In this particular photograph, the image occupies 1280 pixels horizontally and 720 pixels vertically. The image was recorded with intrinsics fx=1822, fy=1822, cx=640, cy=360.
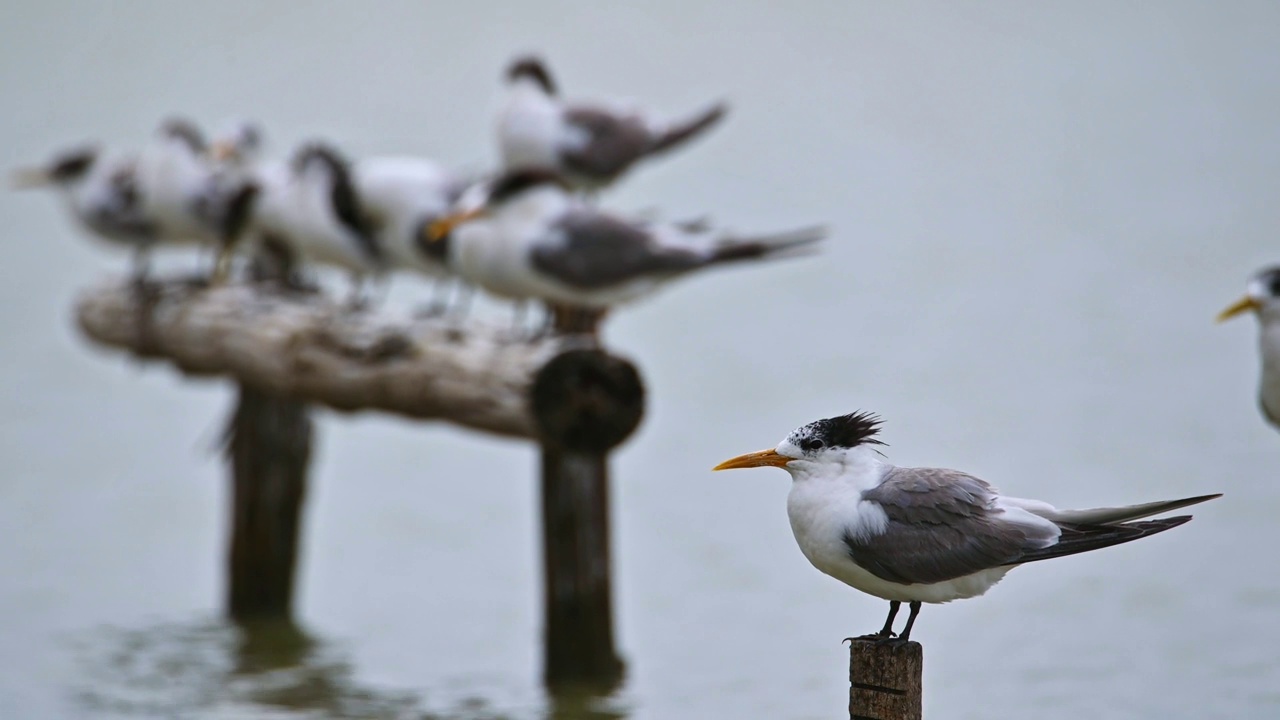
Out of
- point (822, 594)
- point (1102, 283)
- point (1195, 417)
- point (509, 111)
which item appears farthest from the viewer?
point (1102, 283)

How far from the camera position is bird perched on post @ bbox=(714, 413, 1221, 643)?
331 cm

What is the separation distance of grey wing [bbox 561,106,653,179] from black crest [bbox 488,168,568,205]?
0.91 metres

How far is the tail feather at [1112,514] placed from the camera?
3230 millimetres

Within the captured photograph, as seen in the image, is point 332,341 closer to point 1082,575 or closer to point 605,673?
point 605,673

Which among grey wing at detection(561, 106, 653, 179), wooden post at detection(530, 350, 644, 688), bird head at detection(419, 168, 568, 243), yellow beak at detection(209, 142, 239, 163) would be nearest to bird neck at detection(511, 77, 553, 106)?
grey wing at detection(561, 106, 653, 179)

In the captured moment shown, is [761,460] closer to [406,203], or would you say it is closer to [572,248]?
[572,248]

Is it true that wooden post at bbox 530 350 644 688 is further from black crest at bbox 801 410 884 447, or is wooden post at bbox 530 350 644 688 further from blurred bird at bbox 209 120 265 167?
blurred bird at bbox 209 120 265 167

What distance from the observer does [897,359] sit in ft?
42.6

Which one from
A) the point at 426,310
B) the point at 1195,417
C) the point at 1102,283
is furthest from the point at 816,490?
the point at 1102,283

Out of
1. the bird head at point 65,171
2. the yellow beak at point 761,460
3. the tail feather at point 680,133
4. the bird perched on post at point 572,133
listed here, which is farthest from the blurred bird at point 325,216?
the yellow beak at point 761,460

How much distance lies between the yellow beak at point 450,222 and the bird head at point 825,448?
2876mm

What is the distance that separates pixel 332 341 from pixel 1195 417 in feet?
21.1

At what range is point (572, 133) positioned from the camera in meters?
7.17

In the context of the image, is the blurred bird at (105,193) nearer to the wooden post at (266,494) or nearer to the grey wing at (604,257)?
the wooden post at (266,494)
